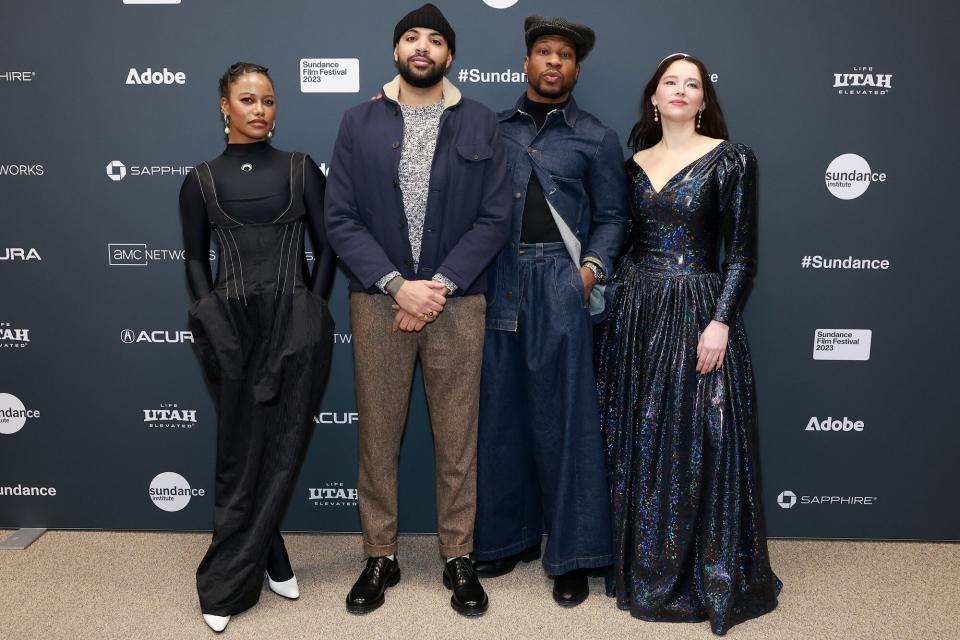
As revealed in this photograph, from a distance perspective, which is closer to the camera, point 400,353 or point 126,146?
point 400,353

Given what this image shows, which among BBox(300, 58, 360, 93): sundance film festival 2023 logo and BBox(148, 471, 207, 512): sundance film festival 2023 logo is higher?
BBox(300, 58, 360, 93): sundance film festival 2023 logo

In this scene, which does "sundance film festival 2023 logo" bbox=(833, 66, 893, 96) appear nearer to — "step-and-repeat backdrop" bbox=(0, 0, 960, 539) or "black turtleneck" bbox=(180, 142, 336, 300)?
"step-and-repeat backdrop" bbox=(0, 0, 960, 539)

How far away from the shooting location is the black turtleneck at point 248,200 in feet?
7.68

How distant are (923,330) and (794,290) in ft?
1.74

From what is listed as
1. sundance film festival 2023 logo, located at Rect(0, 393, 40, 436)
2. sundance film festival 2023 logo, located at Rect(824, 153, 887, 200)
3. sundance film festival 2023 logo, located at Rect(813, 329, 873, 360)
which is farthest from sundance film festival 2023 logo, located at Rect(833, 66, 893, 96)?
sundance film festival 2023 logo, located at Rect(0, 393, 40, 436)

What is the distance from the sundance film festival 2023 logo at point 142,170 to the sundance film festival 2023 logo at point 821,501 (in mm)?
2705

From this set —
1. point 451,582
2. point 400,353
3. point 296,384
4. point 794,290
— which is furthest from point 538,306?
point 794,290

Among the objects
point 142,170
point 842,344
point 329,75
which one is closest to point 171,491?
point 142,170

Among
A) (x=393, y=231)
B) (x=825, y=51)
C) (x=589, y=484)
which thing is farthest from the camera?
(x=825, y=51)

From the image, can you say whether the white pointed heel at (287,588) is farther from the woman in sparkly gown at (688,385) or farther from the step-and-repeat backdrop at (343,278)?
the woman in sparkly gown at (688,385)

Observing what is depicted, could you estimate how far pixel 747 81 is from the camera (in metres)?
2.80

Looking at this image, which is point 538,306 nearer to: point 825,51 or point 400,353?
point 400,353

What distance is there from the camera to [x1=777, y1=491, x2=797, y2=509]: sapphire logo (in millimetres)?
3051

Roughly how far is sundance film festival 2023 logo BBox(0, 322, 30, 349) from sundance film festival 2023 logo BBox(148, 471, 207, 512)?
75 centimetres
